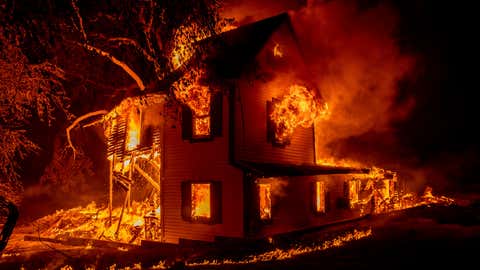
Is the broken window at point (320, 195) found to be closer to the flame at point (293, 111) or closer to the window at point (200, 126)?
the flame at point (293, 111)

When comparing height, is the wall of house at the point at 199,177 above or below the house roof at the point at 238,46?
below

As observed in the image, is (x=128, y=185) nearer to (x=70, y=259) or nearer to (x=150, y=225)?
(x=150, y=225)

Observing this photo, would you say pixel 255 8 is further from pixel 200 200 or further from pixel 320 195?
pixel 200 200

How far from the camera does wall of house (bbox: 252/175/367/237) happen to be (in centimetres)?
1555

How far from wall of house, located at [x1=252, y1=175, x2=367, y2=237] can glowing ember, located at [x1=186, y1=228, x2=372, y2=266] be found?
2181 mm

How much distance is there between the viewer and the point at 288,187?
16375mm

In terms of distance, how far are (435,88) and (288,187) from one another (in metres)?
18.3

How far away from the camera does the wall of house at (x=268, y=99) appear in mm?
15266

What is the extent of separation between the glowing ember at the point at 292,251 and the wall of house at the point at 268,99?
376cm

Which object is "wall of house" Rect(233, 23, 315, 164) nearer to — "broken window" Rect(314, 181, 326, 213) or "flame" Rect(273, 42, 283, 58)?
"flame" Rect(273, 42, 283, 58)

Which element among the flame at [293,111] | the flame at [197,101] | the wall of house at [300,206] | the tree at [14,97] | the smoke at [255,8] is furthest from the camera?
the smoke at [255,8]

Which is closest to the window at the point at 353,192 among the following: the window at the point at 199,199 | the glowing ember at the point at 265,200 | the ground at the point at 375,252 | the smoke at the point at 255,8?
the ground at the point at 375,252

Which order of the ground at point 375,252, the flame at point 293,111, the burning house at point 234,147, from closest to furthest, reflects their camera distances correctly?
the ground at point 375,252
the burning house at point 234,147
the flame at point 293,111

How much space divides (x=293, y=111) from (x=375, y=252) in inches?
303
